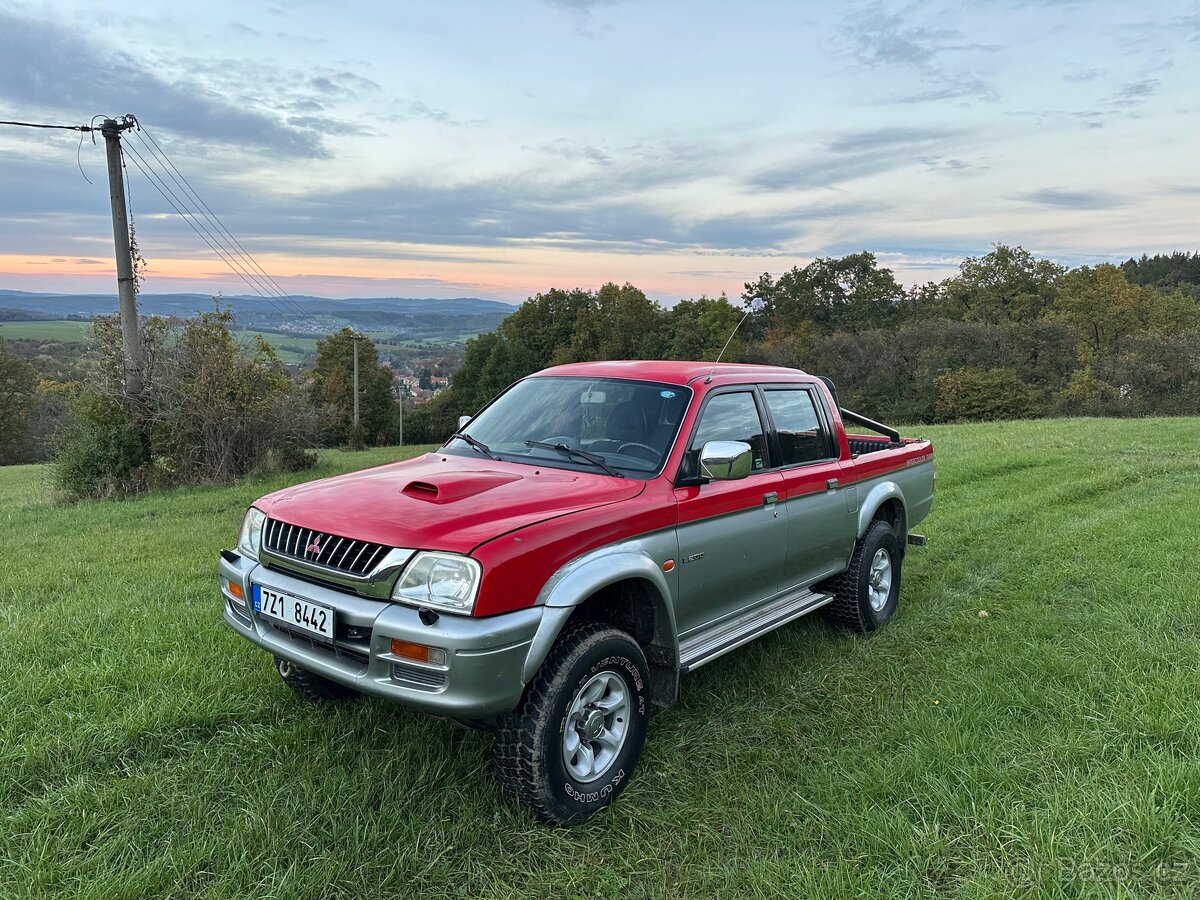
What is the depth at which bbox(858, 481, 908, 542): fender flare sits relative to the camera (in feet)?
16.9

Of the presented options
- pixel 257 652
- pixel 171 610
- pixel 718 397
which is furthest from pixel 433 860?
pixel 171 610

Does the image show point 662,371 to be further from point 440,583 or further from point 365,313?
point 365,313

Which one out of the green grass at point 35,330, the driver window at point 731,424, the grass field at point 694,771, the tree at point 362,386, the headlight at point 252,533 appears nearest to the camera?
the grass field at point 694,771

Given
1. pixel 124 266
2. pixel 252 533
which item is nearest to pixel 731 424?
pixel 252 533

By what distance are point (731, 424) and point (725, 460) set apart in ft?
2.39

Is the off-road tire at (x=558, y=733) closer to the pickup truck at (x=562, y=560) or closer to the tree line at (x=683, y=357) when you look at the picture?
the pickup truck at (x=562, y=560)

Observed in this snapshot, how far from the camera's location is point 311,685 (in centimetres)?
380

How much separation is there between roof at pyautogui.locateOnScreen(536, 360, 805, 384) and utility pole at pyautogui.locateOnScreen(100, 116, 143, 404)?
443 inches

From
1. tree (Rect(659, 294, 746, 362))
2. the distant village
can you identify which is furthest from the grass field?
the distant village

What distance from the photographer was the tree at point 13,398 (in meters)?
46.3

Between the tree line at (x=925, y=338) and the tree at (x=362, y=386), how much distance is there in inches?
152

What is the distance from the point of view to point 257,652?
14.6 ft

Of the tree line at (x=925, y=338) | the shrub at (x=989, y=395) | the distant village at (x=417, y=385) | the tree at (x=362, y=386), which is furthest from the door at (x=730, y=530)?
the distant village at (x=417, y=385)

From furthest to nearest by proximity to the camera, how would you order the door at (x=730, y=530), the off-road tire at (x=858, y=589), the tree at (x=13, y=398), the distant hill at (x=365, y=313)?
the tree at (x=13, y=398)
the distant hill at (x=365, y=313)
the off-road tire at (x=858, y=589)
the door at (x=730, y=530)
